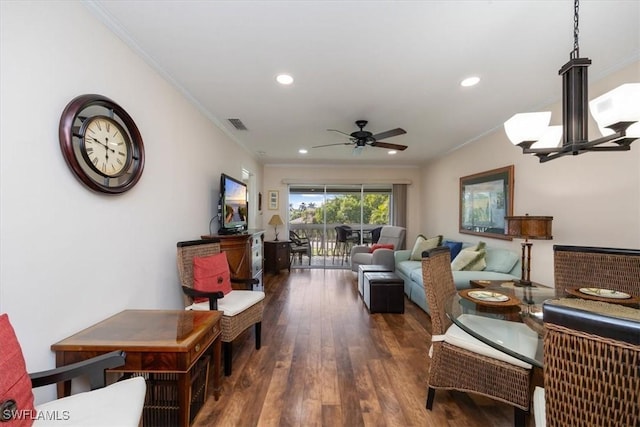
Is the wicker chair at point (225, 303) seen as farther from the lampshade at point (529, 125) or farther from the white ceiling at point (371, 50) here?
the lampshade at point (529, 125)

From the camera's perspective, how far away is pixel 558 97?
9.14 ft

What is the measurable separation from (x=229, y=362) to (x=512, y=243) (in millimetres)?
3663

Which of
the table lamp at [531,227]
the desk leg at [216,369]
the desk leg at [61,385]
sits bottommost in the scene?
the desk leg at [216,369]

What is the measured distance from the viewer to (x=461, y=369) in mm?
1721

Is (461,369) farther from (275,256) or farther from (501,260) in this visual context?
(275,256)

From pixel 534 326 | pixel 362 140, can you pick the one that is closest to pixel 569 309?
pixel 534 326

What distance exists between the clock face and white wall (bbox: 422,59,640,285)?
3550 millimetres

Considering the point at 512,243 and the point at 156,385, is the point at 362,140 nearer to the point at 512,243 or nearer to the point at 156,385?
the point at 512,243

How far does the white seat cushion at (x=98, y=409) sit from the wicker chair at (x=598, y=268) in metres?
2.86

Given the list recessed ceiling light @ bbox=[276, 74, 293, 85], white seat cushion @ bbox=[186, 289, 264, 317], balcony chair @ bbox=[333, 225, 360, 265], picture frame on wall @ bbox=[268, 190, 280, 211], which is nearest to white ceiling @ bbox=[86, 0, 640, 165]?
recessed ceiling light @ bbox=[276, 74, 293, 85]

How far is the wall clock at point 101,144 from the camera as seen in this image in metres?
1.42

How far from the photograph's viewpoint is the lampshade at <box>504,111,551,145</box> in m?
1.53

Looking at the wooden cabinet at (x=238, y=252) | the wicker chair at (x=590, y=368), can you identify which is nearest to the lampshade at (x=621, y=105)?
the wicker chair at (x=590, y=368)

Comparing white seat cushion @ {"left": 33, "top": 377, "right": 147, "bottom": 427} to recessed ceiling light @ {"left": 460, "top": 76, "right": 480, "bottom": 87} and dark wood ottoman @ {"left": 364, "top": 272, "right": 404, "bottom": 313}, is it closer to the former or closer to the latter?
dark wood ottoman @ {"left": 364, "top": 272, "right": 404, "bottom": 313}
